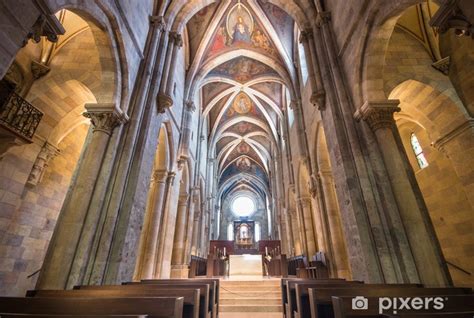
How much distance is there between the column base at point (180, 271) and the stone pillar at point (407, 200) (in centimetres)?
964

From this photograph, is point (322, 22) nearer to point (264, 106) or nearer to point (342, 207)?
point (342, 207)

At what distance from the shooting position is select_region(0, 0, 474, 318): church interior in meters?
3.00

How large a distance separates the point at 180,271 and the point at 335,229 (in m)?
7.50

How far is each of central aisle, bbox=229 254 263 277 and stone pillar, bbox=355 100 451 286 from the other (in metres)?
6.69

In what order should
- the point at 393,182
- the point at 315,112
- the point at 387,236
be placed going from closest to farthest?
the point at 387,236 < the point at 393,182 < the point at 315,112

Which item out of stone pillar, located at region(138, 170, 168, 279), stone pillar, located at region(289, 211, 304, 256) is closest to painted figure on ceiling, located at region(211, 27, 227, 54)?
stone pillar, located at region(138, 170, 168, 279)

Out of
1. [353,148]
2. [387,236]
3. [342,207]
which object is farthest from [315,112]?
[387,236]

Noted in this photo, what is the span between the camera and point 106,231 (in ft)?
16.1

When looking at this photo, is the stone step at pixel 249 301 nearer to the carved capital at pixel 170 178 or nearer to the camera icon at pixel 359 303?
the camera icon at pixel 359 303

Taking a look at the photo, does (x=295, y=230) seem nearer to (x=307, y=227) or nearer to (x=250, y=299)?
(x=307, y=227)

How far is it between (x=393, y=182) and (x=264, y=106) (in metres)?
14.9

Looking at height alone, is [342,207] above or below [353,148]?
below

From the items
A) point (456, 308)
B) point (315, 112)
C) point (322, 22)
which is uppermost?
point (322, 22)

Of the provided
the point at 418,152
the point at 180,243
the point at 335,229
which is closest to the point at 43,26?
the point at 335,229
